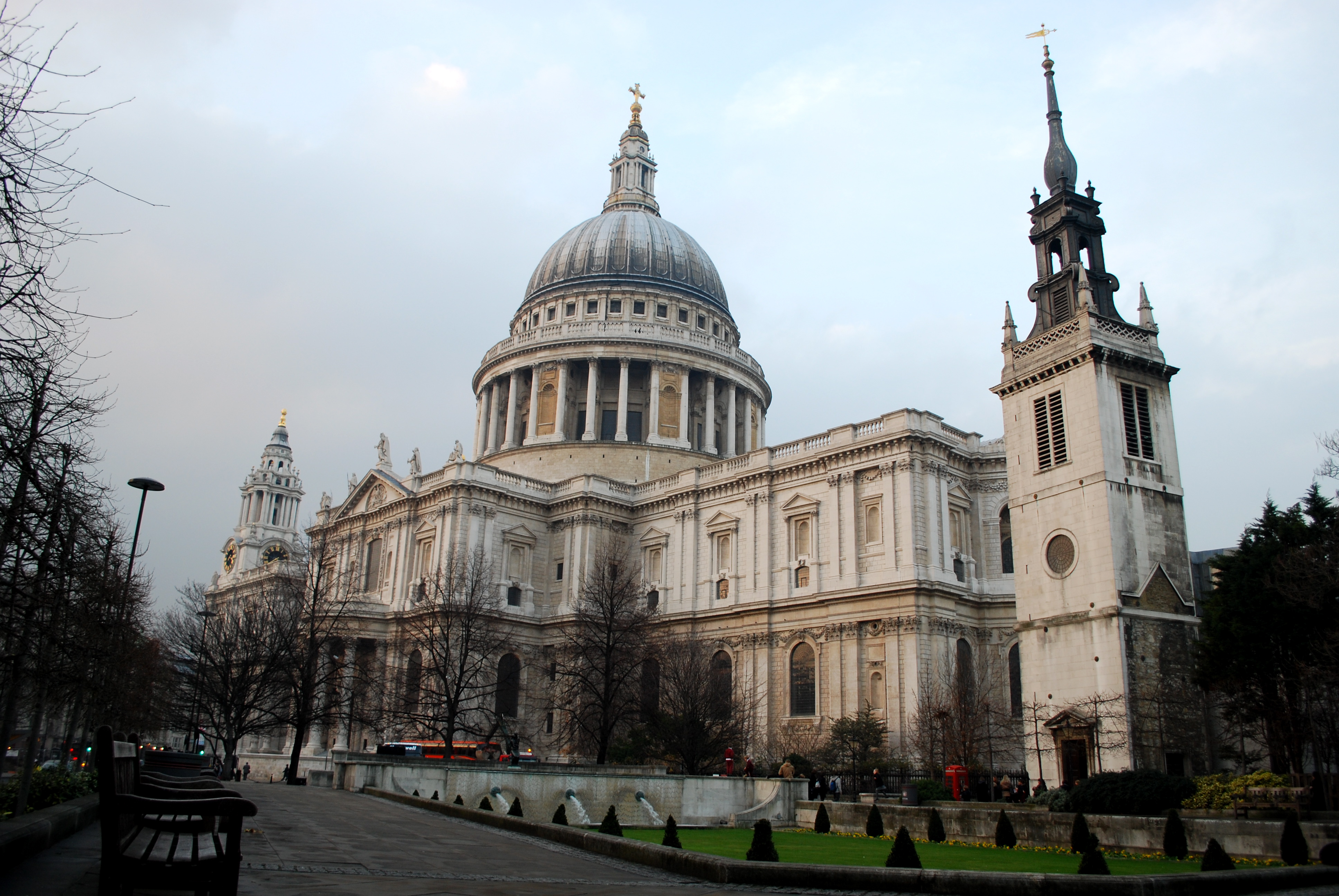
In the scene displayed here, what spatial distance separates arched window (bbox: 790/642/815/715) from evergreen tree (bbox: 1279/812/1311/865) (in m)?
32.4

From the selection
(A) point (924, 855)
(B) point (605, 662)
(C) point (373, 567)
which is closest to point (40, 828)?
(A) point (924, 855)

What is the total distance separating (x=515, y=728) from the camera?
55.9m

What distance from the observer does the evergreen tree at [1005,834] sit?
21641 mm

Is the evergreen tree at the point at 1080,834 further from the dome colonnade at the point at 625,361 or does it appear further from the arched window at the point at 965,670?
the dome colonnade at the point at 625,361

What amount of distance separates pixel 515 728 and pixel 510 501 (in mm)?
13262

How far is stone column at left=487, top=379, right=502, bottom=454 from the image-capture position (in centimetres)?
7588

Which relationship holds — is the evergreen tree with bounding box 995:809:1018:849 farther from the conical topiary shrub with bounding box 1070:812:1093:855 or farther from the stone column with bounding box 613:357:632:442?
the stone column with bounding box 613:357:632:442

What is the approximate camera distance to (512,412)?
7456cm

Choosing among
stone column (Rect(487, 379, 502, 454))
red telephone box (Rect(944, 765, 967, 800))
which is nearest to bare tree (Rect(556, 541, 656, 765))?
red telephone box (Rect(944, 765, 967, 800))

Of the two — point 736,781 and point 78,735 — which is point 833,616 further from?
point 78,735

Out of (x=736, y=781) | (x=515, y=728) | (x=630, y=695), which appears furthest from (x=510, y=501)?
(x=736, y=781)

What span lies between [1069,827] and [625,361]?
2102 inches

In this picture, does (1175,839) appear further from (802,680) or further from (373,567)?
(373,567)

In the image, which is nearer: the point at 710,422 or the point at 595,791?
the point at 595,791
